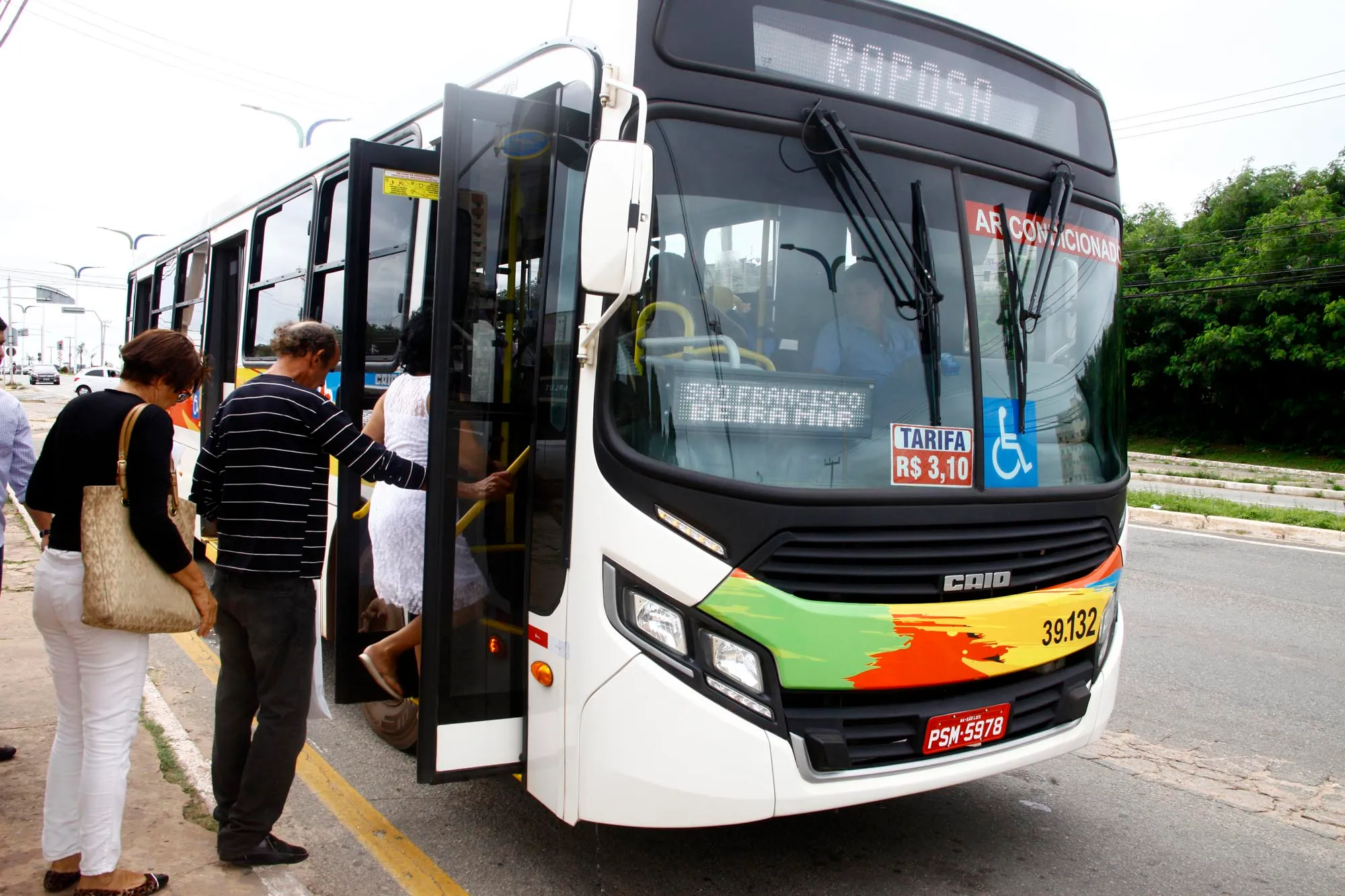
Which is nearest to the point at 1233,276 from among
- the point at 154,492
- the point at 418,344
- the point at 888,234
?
the point at 888,234

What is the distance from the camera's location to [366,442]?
3.52 m

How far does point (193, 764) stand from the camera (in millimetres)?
4434

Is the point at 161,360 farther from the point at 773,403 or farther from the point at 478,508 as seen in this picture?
the point at 773,403

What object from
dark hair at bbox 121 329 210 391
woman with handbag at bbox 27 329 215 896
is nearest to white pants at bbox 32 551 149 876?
woman with handbag at bbox 27 329 215 896

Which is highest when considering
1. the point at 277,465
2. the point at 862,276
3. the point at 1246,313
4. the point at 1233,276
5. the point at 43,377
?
the point at 1233,276

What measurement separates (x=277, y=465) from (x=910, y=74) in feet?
8.30

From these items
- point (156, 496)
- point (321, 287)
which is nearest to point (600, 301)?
point (156, 496)

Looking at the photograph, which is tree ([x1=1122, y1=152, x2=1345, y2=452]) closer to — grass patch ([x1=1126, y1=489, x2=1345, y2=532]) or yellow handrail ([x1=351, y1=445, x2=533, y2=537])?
grass patch ([x1=1126, y1=489, x2=1345, y2=532])

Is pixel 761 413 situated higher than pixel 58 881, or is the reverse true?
pixel 761 413

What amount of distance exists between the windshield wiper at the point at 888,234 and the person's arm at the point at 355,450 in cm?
171

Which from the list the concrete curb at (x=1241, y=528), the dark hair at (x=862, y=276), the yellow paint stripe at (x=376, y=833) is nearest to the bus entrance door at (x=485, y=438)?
the yellow paint stripe at (x=376, y=833)

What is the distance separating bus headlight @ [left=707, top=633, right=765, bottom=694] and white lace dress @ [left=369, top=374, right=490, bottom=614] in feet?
4.87

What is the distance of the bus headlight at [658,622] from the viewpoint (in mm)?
2953

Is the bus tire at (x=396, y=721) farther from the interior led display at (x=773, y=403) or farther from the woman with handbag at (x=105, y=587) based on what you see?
the interior led display at (x=773, y=403)
